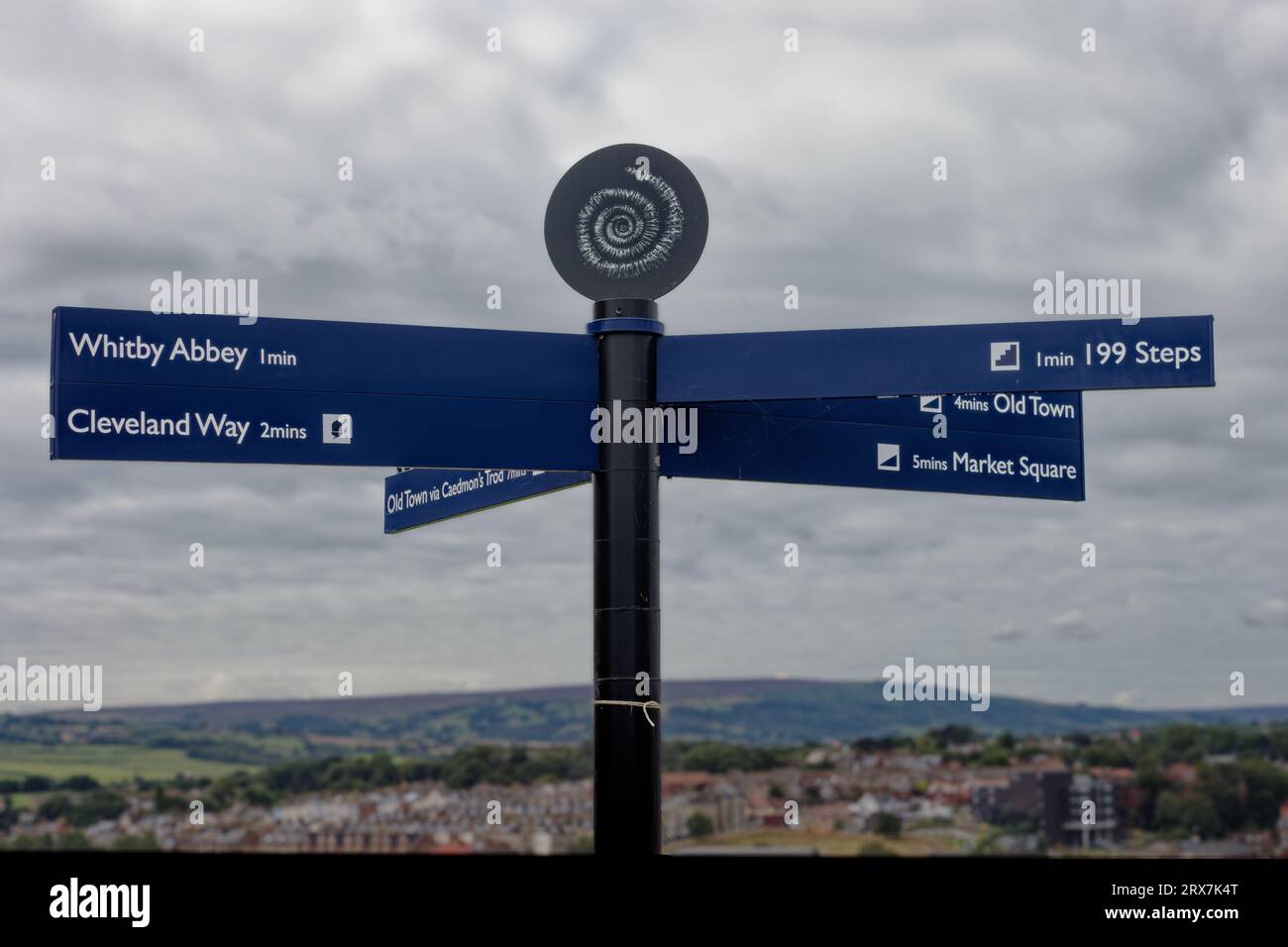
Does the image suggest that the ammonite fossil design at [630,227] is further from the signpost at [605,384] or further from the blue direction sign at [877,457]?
the blue direction sign at [877,457]

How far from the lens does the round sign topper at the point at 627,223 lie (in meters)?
8.23

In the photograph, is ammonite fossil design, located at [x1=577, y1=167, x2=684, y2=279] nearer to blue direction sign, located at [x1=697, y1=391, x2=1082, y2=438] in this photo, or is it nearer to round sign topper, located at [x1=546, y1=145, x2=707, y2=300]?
round sign topper, located at [x1=546, y1=145, x2=707, y2=300]

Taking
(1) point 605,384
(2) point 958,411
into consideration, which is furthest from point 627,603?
(2) point 958,411

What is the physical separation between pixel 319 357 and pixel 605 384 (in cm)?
158

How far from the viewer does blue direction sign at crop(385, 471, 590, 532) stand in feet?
29.3

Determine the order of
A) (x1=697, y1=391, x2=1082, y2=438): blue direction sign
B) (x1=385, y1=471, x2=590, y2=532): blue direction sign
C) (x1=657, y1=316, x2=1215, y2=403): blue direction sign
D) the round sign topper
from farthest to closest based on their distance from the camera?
(x1=385, y1=471, x2=590, y2=532): blue direction sign, (x1=697, y1=391, x2=1082, y2=438): blue direction sign, the round sign topper, (x1=657, y1=316, x2=1215, y2=403): blue direction sign

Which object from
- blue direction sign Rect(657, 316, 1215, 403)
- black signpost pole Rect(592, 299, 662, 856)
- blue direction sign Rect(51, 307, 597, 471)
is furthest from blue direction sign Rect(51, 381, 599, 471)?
blue direction sign Rect(657, 316, 1215, 403)

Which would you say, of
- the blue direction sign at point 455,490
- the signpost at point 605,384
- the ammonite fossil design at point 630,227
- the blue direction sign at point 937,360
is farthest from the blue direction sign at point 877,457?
the ammonite fossil design at point 630,227

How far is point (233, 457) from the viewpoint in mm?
7461

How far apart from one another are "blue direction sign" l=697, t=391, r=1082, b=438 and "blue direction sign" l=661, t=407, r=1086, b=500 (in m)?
0.04

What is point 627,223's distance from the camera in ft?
27.2
